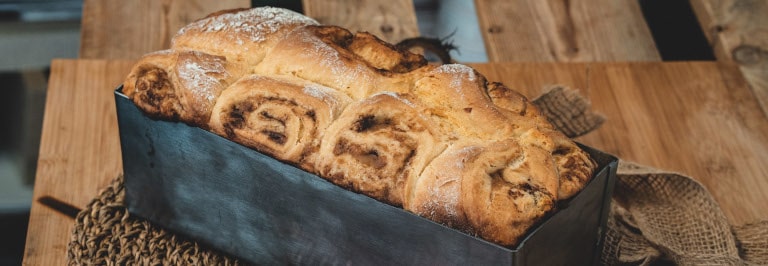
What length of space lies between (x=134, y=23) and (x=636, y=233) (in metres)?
1.33

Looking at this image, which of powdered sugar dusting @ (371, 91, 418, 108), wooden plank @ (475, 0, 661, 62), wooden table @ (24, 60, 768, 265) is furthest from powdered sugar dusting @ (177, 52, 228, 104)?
wooden plank @ (475, 0, 661, 62)

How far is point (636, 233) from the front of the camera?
173 centimetres

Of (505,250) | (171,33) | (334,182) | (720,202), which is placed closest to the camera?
(505,250)

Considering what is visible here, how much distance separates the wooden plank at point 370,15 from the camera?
2449mm

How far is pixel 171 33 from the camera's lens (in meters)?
2.41

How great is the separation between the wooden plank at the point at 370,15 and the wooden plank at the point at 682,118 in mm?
300

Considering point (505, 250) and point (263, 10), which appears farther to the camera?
point (263, 10)

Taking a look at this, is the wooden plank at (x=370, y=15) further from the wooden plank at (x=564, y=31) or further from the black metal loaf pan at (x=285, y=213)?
the black metal loaf pan at (x=285, y=213)

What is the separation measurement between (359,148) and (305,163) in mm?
83

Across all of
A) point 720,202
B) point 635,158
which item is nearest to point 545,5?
point 635,158

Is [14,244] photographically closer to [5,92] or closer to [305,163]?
[5,92]

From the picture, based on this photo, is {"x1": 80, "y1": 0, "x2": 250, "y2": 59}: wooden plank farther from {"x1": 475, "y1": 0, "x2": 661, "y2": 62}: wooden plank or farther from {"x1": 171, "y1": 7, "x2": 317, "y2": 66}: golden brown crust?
{"x1": 171, "y1": 7, "x2": 317, "y2": 66}: golden brown crust

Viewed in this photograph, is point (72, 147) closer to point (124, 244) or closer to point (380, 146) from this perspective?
point (124, 244)

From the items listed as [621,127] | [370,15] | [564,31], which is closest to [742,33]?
[564,31]
